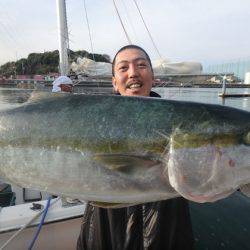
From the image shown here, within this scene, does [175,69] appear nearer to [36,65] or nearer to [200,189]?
[200,189]

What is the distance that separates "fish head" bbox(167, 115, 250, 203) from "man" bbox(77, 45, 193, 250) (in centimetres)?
75

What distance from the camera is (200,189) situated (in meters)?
1.89

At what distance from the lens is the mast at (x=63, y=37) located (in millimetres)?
12867

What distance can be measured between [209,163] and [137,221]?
933 mm

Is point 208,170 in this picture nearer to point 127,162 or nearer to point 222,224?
point 127,162

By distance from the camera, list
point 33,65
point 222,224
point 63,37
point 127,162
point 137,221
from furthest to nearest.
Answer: point 33,65 → point 63,37 → point 222,224 → point 137,221 → point 127,162

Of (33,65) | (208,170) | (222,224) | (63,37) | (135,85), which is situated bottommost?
(222,224)

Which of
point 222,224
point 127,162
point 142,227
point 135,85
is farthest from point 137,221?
point 222,224

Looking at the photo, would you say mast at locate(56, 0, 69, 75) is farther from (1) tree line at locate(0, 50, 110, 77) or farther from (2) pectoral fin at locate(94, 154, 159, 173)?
(1) tree line at locate(0, 50, 110, 77)

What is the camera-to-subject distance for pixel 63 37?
43.3 ft

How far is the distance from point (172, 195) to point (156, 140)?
303 mm

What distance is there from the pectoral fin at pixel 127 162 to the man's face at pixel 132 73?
101 cm

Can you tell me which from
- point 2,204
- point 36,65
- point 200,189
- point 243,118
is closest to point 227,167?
point 200,189

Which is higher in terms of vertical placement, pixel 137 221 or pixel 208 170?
pixel 208 170
